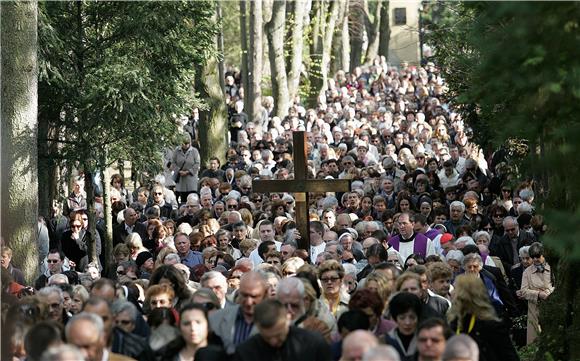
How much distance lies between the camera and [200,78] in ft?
112

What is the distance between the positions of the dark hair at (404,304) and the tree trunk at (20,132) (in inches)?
335

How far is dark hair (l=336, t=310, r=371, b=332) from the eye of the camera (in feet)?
39.4

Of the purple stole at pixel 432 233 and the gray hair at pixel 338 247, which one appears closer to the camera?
the gray hair at pixel 338 247

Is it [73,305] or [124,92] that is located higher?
[124,92]

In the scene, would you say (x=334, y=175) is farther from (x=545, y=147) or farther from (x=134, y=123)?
(x=545, y=147)

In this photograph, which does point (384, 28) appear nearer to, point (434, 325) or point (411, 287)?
point (411, 287)

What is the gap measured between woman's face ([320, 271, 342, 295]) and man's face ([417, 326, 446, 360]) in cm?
293

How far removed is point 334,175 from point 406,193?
427 centimetres

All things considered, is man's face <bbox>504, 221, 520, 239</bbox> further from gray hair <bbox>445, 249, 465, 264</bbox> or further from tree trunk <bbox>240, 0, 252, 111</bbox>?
tree trunk <bbox>240, 0, 252, 111</bbox>

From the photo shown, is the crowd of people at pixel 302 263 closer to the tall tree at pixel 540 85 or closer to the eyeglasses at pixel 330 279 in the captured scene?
the eyeglasses at pixel 330 279

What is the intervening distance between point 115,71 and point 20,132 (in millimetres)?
3355

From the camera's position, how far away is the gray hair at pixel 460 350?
408 inches

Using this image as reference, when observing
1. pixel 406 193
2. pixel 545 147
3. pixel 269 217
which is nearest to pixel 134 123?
pixel 269 217

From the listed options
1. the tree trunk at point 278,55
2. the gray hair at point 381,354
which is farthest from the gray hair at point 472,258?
the tree trunk at point 278,55
